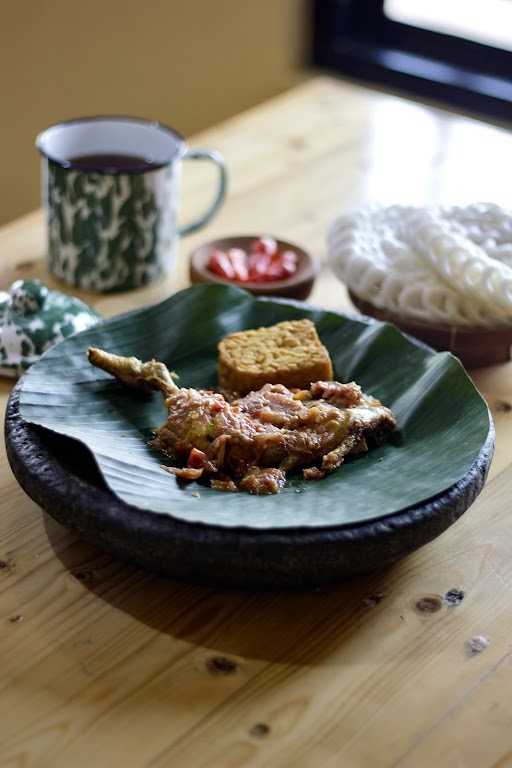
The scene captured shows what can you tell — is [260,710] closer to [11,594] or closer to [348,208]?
[11,594]

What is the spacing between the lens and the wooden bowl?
166 centimetres

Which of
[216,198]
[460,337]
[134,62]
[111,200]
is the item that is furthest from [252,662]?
[134,62]

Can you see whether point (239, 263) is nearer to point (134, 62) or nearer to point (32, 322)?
point (32, 322)

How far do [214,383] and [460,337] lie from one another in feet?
1.25

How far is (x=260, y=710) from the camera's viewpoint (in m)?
1.12

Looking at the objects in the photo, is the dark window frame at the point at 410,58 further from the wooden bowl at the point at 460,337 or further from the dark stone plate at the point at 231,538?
the dark stone plate at the point at 231,538

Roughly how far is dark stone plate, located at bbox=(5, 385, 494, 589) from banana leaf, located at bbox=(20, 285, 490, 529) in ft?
0.05

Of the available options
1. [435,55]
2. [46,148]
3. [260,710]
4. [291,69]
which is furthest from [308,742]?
[291,69]

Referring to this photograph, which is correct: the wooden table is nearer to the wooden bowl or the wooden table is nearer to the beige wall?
the wooden bowl

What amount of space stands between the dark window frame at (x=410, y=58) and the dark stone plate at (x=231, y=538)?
2.03 m

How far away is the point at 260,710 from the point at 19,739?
0.23 meters

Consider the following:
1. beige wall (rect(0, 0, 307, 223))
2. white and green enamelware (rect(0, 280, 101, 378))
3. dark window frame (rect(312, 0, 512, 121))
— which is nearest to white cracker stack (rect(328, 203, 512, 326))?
white and green enamelware (rect(0, 280, 101, 378))

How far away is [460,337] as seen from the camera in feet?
5.46

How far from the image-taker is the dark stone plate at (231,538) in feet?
3.80
